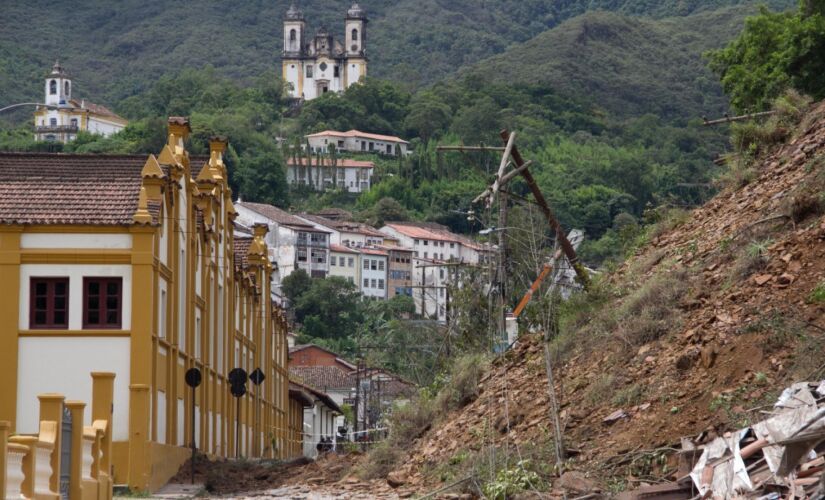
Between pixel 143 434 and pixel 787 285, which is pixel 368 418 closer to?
pixel 143 434

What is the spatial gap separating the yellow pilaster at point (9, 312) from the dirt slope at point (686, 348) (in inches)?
387

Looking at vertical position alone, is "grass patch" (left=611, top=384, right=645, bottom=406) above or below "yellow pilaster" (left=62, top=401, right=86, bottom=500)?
above

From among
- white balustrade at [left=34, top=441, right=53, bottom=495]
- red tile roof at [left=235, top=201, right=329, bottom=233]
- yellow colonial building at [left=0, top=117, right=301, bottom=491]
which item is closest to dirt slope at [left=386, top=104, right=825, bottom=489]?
white balustrade at [left=34, top=441, right=53, bottom=495]

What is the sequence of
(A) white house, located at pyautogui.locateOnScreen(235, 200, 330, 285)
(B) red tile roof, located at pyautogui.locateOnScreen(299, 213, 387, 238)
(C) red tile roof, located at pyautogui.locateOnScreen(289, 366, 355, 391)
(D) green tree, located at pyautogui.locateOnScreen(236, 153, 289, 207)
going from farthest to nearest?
1. (D) green tree, located at pyautogui.locateOnScreen(236, 153, 289, 207)
2. (B) red tile roof, located at pyautogui.locateOnScreen(299, 213, 387, 238)
3. (A) white house, located at pyautogui.locateOnScreen(235, 200, 330, 285)
4. (C) red tile roof, located at pyautogui.locateOnScreen(289, 366, 355, 391)

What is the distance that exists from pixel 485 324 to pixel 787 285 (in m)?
15.7

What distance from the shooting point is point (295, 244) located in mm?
167750

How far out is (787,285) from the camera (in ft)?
70.7

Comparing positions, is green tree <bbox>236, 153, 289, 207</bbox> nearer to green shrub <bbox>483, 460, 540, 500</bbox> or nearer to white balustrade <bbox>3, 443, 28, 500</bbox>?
green shrub <bbox>483, 460, 540, 500</bbox>

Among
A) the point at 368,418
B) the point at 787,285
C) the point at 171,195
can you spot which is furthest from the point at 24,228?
the point at 368,418

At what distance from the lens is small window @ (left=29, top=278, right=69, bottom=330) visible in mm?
34219

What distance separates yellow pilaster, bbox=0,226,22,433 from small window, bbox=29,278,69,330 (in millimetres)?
439

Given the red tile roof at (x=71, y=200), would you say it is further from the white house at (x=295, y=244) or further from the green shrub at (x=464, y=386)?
the white house at (x=295, y=244)

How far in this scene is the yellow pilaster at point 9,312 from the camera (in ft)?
110

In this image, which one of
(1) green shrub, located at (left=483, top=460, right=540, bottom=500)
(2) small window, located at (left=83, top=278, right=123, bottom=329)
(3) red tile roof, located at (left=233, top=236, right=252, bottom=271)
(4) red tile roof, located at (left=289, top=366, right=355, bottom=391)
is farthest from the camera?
(4) red tile roof, located at (left=289, top=366, right=355, bottom=391)
